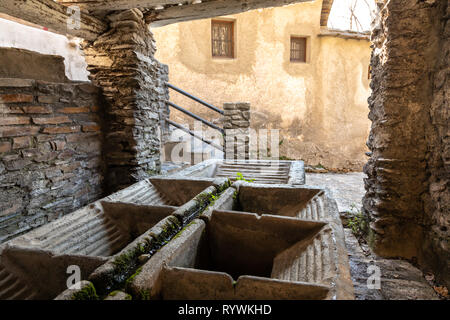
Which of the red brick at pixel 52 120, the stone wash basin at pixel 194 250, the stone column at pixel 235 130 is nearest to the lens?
the stone wash basin at pixel 194 250

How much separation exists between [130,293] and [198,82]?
7.08 m

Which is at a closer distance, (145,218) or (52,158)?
(145,218)

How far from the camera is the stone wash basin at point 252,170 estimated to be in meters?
3.14

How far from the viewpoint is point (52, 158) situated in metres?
2.44

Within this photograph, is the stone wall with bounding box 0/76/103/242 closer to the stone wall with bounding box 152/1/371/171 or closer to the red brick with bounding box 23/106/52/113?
the red brick with bounding box 23/106/52/113

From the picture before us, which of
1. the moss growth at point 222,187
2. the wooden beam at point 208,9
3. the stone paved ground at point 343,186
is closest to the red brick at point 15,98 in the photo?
the wooden beam at point 208,9

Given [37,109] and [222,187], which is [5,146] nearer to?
[37,109]

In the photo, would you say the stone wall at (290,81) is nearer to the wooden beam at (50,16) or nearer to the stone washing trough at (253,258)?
the wooden beam at (50,16)

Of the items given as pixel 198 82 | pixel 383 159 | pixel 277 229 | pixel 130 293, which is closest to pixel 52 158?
pixel 130 293

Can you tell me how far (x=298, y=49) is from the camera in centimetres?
848

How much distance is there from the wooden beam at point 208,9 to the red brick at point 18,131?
190cm

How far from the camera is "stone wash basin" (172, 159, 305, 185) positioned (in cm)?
314
